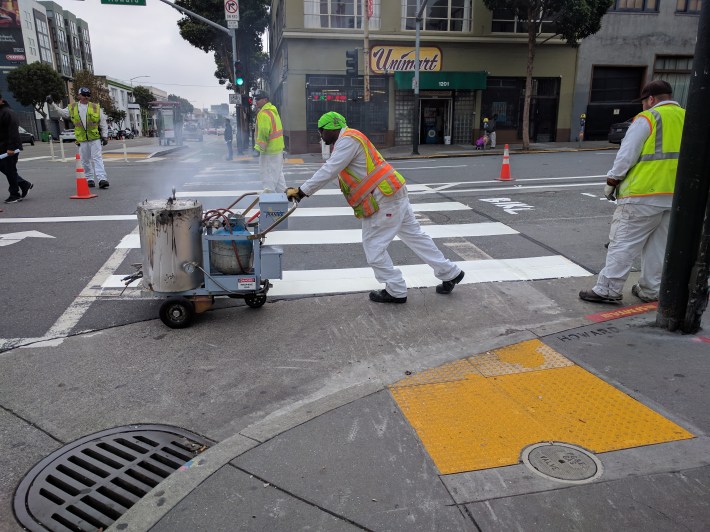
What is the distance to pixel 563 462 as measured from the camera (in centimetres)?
272

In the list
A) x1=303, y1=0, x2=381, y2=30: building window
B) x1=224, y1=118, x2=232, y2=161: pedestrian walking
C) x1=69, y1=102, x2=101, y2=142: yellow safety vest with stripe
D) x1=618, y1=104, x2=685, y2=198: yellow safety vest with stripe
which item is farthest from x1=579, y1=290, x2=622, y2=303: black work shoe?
x1=303, y1=0, x2=381, y2=30: building window

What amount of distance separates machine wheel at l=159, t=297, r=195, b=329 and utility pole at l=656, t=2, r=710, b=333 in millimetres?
3695

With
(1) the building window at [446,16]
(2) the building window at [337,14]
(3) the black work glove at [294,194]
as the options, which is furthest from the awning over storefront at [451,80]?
(3) the black work glove at [294,194]

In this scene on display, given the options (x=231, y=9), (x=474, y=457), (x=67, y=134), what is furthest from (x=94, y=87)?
(x=474, y=457)

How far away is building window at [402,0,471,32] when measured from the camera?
27266 mm

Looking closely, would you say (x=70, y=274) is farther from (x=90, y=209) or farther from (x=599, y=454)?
(x=599, y=454)

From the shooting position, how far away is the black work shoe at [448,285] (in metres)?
5.30

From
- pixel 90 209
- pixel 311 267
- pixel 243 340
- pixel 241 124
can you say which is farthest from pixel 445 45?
pixel 243 340

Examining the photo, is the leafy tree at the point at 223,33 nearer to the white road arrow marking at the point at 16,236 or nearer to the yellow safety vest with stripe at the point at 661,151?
the white road arrow marking at the point at 16,236

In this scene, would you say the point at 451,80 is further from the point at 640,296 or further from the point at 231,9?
the point at 640,296

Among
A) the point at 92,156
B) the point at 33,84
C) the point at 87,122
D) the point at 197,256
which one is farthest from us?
the point at 33,84

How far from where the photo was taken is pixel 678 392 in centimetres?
336

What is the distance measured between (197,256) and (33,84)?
6675 centimetres

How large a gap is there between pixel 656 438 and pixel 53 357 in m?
3.93
